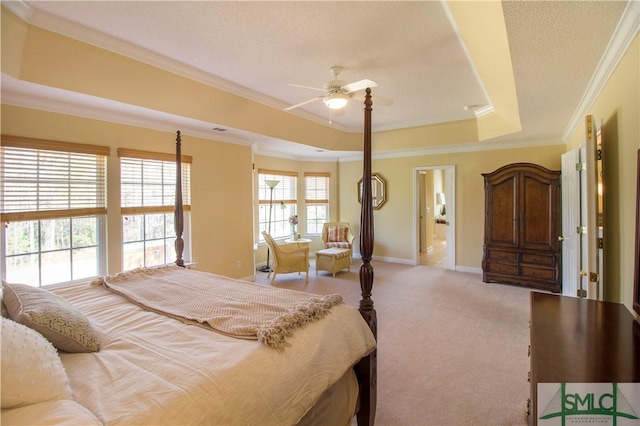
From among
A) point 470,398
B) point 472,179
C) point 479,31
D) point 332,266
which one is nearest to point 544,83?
point 479,31

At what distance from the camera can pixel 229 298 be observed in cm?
198

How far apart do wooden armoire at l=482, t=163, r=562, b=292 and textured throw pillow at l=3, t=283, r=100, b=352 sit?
17.7ft

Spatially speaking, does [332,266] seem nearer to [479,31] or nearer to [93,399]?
[479,31]

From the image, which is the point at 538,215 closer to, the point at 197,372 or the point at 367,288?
the point at 367,288

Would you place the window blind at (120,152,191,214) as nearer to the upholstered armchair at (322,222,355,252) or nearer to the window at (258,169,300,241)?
the window at (258,169,300,241)

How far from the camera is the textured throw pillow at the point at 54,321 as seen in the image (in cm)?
130

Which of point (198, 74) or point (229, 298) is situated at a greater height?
point (198, 74)

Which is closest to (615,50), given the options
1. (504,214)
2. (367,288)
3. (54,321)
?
(367,288)

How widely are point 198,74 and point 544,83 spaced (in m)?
3.23

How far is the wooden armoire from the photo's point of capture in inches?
185

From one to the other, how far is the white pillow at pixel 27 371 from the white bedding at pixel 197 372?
83mm

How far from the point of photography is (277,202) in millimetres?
6734

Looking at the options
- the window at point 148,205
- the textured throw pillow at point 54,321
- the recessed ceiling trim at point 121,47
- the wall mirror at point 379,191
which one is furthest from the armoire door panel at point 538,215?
the textured throw pillow at point 54,321

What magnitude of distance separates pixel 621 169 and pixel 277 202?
18.1ft
